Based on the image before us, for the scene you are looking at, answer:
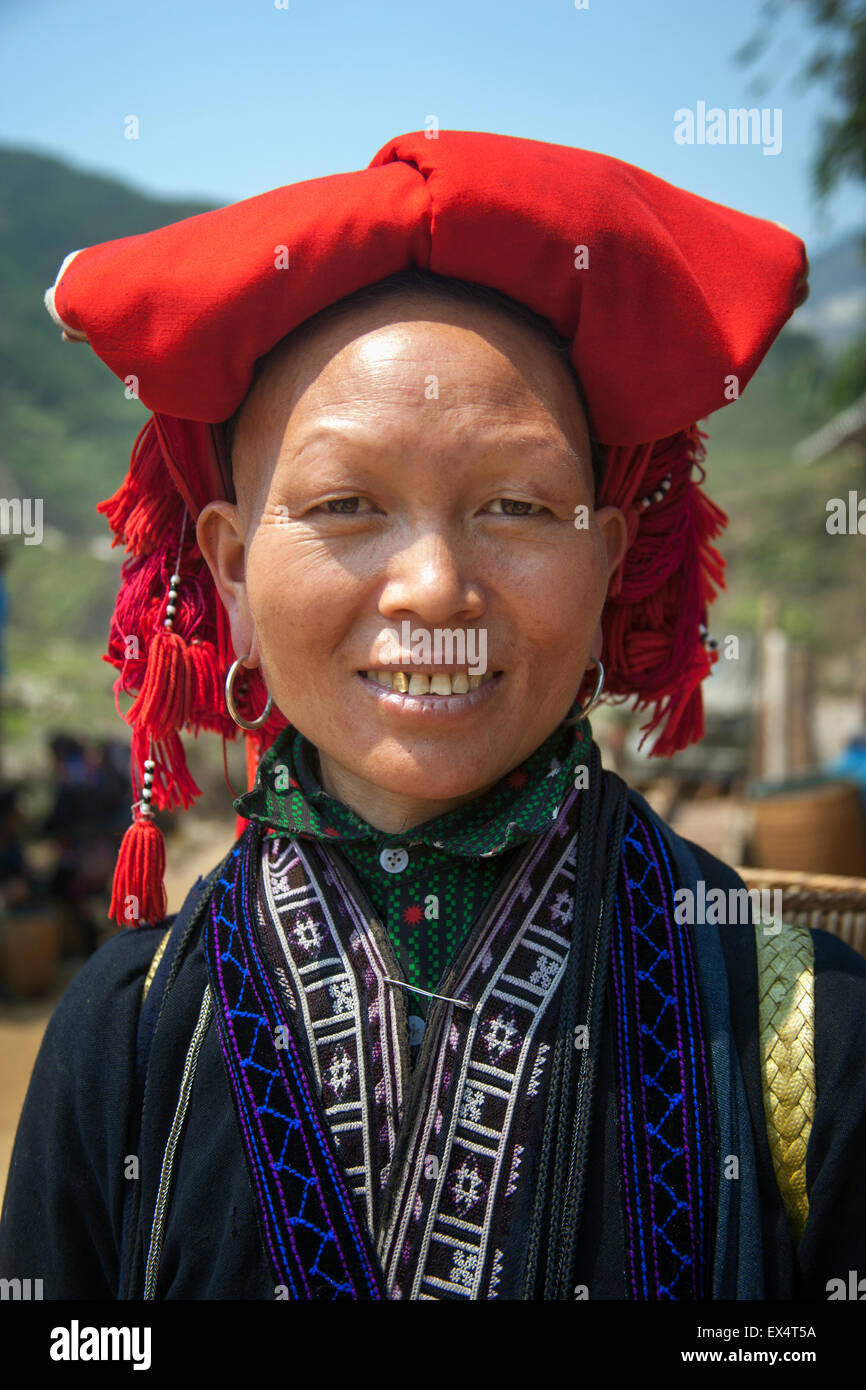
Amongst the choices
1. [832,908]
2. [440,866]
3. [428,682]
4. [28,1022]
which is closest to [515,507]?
[428,682]

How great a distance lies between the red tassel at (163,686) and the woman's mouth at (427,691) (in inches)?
13.9

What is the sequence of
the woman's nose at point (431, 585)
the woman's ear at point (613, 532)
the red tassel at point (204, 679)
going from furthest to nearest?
the red tassel at point (204, 679) < the woman's ear at point (613, 532) < the woman's nose at point (431, 585)

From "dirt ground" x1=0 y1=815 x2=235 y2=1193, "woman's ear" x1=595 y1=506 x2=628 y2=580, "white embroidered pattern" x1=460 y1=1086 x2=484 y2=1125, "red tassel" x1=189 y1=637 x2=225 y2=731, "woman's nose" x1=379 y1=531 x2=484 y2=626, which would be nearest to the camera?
"woman's nose" x1=379 y1=531 x2=484 y2=626

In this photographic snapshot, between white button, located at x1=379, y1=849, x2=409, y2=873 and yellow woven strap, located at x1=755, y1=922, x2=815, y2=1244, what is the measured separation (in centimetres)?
48

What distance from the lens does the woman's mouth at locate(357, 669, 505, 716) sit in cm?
124

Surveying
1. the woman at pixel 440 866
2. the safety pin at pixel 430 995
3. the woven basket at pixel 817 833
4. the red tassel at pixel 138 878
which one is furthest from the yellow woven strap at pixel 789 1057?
the woven basket at pixel 817 833

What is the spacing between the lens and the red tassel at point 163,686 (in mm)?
1473

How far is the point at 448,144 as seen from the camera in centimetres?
124

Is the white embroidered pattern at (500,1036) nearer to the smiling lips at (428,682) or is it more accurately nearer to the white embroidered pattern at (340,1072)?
the white embroidered pattern at (340,1072)

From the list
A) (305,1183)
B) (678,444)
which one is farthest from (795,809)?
(305,1183)

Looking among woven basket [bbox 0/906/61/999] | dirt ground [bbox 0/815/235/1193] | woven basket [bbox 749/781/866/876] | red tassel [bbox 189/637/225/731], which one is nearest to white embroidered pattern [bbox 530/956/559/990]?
red tassel [bbox 189/637/225/731]

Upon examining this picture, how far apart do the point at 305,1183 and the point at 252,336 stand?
1006 mm

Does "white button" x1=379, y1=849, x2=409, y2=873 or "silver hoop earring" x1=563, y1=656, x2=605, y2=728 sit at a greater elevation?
"silver hoop earring" x1=563, y1=656, x2=605, y2=728

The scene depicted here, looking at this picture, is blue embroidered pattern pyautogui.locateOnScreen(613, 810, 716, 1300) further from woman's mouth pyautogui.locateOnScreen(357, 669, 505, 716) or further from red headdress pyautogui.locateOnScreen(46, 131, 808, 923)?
red headdress pyautogui.locateOnScreen(46, 131, 808, 923)
